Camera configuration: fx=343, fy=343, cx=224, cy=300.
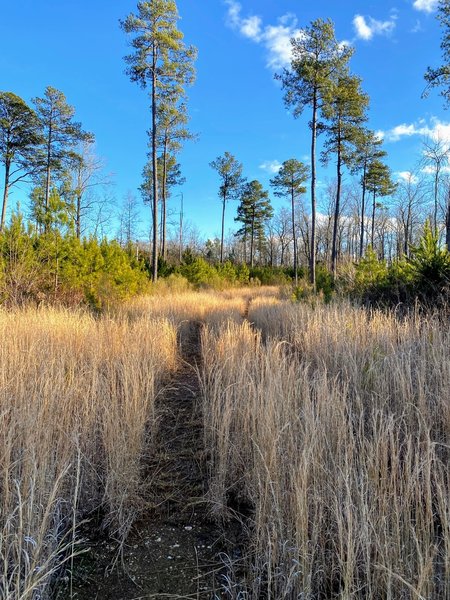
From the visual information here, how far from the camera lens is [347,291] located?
9.86 m

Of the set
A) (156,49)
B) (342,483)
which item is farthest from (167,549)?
(156,49)

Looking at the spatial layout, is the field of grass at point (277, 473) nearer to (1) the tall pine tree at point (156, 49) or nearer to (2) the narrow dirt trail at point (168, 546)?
(2) the narrow dirt trail at point (168, 546)

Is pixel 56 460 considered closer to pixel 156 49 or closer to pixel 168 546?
pixel 168 546

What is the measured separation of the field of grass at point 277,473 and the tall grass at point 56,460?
0.01 meters

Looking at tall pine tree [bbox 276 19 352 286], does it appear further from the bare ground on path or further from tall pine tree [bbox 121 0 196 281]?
the bare ground on path

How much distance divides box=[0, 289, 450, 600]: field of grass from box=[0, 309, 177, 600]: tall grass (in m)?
0.01

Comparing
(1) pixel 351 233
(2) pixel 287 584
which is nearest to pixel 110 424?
(2) pixel 287 584

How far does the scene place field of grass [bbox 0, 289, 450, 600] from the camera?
4.30 feet

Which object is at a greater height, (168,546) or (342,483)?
(342,483)

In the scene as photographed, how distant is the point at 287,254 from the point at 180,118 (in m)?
39.3

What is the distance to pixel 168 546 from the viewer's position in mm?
1754

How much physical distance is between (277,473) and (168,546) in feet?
2.19

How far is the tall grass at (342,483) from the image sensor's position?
1.28 m

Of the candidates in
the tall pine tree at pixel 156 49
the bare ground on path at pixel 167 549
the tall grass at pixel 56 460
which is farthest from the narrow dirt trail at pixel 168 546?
the tall pine tree at pixel 156 49
